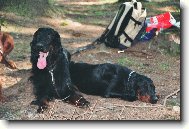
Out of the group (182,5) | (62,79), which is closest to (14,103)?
(62,79)

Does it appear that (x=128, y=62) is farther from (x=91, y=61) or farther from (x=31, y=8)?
(x=31, y=8)

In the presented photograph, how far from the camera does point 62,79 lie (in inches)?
211

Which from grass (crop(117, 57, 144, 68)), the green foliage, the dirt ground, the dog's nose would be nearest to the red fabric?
the dirt ground

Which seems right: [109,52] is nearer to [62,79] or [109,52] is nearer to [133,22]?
[133,22]

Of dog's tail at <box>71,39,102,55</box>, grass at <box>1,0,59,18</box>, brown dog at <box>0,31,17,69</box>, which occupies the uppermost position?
grass at <box>1,0,59,18</box>

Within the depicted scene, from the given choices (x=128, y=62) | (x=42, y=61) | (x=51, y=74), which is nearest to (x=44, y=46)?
(x=42, y=61)

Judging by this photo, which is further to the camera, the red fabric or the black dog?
the red fabric

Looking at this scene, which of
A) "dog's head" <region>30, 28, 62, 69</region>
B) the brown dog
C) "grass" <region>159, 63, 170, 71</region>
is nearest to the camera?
"dog's head" <region>30, 28, 62, 69</region>

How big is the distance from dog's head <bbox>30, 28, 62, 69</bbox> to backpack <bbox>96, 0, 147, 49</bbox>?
2.79 m

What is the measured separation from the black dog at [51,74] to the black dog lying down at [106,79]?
0.23 meters

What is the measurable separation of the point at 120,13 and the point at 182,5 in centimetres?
245

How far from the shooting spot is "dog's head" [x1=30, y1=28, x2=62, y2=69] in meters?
5.02

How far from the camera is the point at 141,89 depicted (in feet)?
17.8

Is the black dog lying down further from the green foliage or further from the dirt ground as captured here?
the green foliage
